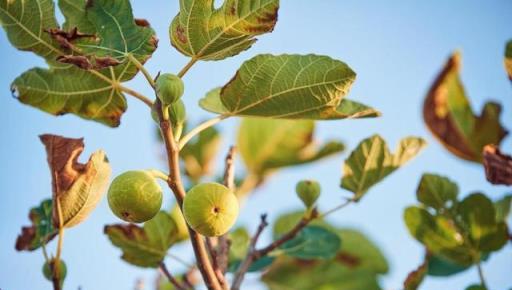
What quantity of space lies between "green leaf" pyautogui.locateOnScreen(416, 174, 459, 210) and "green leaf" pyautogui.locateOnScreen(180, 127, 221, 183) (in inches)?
60.8

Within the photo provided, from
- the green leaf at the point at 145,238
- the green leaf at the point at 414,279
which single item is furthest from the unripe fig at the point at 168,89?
the green leaf at the point at 414,279

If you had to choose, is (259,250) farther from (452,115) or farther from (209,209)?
(452,115)

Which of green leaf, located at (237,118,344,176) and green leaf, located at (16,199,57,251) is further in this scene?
green leaf, located at (237,118,344,176)

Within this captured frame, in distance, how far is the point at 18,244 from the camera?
1.63 meters

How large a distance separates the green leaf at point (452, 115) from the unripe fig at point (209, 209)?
120cm

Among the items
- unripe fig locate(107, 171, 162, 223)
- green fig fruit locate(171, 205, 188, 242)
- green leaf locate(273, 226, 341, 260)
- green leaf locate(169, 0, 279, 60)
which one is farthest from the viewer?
green fig fruit locate(171, 205, 188, 242)

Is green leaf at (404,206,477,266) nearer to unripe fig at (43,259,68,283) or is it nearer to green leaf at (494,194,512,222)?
green leaf at (494,194,512,222)

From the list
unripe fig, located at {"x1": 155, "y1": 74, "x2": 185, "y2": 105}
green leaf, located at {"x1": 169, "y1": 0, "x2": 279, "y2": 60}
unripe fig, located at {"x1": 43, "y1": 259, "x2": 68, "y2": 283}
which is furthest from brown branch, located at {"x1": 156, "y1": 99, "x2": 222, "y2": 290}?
unripe fig, located at {"x1": 43, "y1": 259, "x2": 68, "y2": 283}

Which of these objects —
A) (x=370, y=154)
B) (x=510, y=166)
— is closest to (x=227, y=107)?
(x=370, y=154)

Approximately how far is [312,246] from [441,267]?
1.58 feet

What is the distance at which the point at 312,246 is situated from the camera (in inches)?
76.0

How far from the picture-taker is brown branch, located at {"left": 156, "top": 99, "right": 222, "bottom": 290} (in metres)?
1.07

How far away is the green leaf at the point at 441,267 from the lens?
1923mm

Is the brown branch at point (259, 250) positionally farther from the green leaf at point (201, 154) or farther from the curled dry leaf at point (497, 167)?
the green leaf at point (201, 154)
